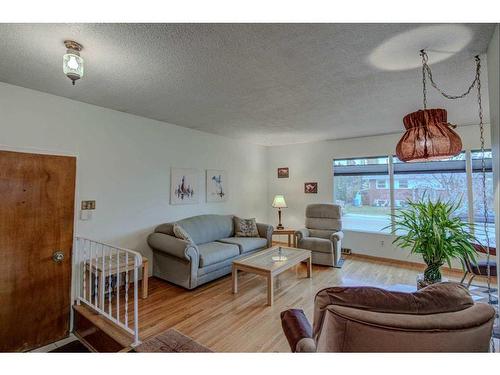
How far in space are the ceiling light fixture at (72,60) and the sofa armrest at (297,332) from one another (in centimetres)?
234

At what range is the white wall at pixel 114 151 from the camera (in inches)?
102

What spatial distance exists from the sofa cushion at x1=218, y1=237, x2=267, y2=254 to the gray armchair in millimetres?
708

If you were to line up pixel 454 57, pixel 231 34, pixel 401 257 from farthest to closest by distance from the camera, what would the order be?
pixel 401 257 < pixel 454 57 < pixel 231 34

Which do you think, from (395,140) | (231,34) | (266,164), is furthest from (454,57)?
(266,164)

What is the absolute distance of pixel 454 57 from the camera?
1.96 m

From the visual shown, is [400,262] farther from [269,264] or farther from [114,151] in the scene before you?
[114,151]

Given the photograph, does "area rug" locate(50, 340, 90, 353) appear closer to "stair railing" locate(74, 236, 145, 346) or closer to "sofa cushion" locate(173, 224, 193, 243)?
"stair railing" locate(74, 236, 145, 346)

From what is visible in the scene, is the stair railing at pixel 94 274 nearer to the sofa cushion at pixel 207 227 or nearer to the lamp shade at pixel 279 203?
the sofa cushion at pixel 207 227

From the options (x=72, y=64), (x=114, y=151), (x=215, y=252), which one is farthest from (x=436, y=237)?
(x=114, y=151)

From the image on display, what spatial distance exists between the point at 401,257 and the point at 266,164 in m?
3.63

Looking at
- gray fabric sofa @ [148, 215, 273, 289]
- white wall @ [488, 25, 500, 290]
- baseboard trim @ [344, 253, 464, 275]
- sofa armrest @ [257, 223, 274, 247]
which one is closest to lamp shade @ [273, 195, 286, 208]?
sofa armrest @ [257, 223, 274, 247]

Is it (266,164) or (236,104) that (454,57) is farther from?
(266,164)

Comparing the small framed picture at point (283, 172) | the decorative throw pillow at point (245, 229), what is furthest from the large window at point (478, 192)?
the decorative throw pillow at point (245, 229)

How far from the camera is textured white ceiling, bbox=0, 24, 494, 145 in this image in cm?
163
